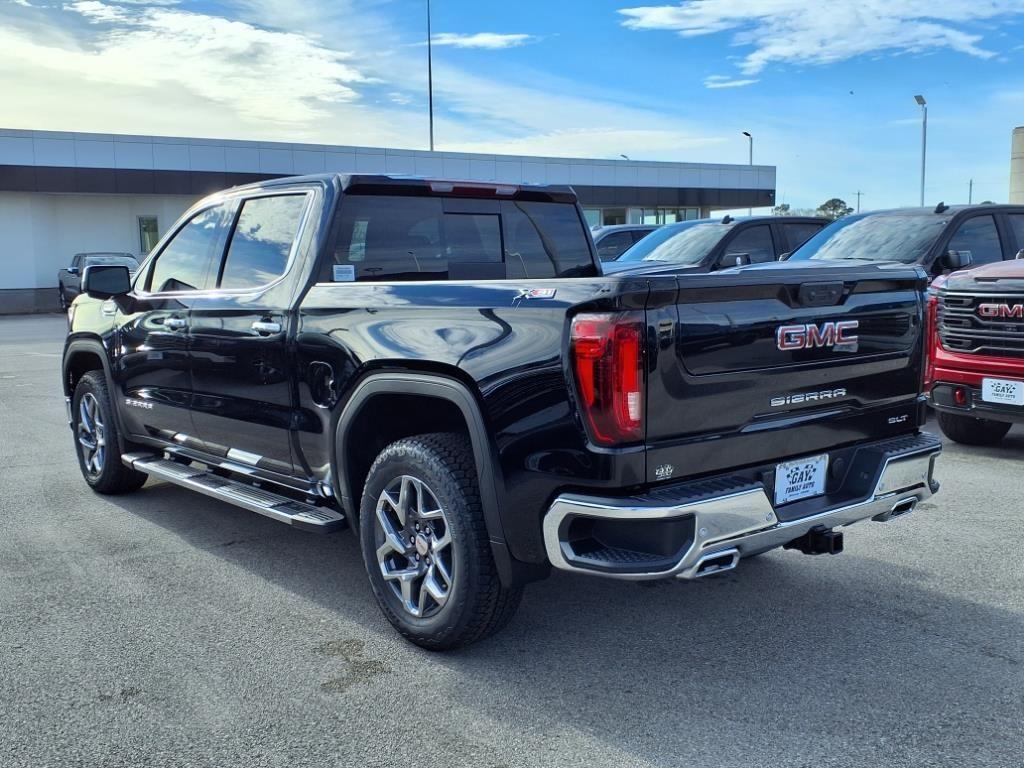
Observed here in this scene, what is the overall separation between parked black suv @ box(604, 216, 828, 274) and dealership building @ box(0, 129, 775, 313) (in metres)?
19.7

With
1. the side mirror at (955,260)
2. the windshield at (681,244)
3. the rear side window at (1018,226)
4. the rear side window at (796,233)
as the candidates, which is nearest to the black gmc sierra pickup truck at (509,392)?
the side mirror at (955,260)

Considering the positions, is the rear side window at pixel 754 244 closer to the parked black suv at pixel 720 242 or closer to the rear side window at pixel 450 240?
the parked black suv at pixel 720 242

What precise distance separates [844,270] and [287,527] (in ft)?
11.5

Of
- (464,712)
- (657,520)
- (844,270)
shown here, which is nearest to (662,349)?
(657,520)

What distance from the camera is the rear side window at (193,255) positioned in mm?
5355

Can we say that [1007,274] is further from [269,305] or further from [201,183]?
[201,183]

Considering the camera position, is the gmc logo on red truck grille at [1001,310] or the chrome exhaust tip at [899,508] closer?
the chrome exhaust tip at [899,508]

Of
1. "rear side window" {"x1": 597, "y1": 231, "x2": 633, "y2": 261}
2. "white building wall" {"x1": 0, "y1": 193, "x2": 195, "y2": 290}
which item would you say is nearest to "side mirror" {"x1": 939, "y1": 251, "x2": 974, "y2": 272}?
"rear side window" {"x1": 597, "y1": 231, "x2": 633, "y2": 261}

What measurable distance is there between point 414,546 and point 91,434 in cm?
364

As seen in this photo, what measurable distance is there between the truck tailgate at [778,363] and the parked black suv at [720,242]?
696 centimetres

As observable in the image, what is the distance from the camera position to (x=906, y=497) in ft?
13.4

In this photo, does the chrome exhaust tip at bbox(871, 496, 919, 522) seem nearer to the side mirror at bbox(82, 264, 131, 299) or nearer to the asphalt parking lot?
the asphalt parking lot

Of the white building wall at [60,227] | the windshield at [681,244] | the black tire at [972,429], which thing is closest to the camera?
the black tire at [972,429]

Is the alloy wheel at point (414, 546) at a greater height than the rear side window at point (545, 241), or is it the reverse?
the rear side window at point (545, 241)
